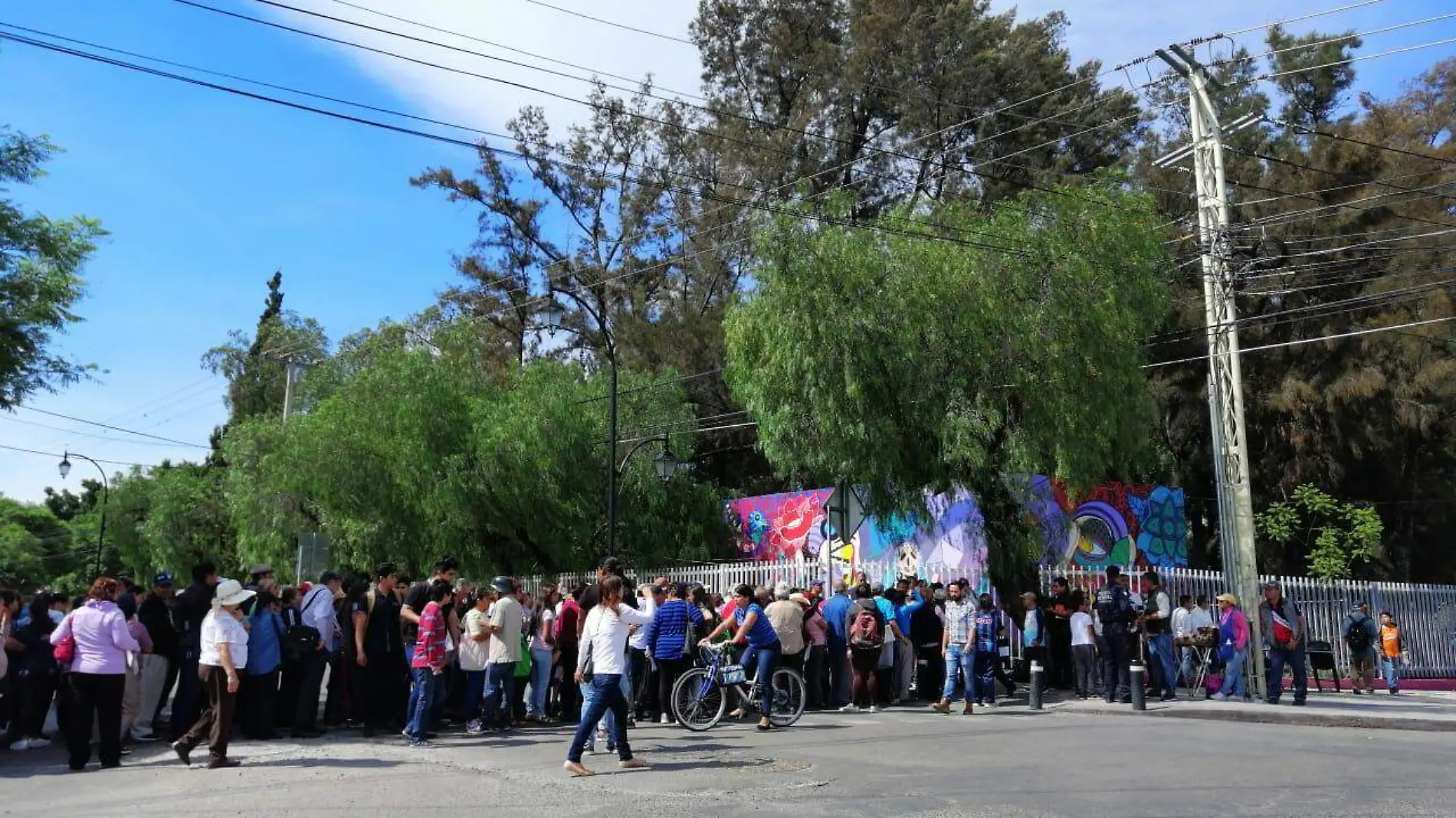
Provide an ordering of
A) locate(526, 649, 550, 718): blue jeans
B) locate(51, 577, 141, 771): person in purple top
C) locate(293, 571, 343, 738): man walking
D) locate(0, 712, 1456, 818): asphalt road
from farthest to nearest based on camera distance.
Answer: locate(526, 649, 550, 718): blue jeans → locate(293, 571, 343, 738): man walking → locate(51, 577, 141, 771): person in purple top → locate(0, 712, 1456, 818): asphalt road

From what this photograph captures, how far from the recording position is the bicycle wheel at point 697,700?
12891 millimetres

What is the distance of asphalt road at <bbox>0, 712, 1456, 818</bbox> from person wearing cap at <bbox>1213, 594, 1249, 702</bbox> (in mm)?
3972

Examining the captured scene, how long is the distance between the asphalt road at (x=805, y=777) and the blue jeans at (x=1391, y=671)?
950 centimetres

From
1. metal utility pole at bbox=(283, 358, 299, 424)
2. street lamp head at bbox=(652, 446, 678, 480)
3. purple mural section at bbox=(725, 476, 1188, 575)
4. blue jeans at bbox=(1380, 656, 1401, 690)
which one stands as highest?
metal utility pole at bbox=(283, 358, 299, 424)

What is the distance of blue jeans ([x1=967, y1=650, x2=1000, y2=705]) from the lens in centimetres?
1647

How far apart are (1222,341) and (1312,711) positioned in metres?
5.94

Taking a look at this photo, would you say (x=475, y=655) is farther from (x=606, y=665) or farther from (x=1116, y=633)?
(x=1116, y=633)

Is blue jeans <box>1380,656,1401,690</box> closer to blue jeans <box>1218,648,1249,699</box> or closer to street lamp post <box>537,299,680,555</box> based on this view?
blue jeans <box>1218,648,1249,699</box>

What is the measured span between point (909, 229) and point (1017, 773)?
12511mm

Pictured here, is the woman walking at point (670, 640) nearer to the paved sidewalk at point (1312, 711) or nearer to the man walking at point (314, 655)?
the man walking at point (314, 655)

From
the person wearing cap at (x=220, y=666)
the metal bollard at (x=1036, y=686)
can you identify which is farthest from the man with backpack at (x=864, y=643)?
the person wearing cap at (x=220, y=666)

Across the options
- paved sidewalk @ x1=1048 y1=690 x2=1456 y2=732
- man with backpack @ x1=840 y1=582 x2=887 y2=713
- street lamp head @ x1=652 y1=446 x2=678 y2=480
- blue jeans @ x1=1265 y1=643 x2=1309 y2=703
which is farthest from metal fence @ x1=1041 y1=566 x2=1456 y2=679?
street lamp head @ x1=652 y1=446 x2=678 y2=480

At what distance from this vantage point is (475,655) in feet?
42.9

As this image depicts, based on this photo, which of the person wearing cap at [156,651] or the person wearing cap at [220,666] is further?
the person wearing cap at [156,651]
